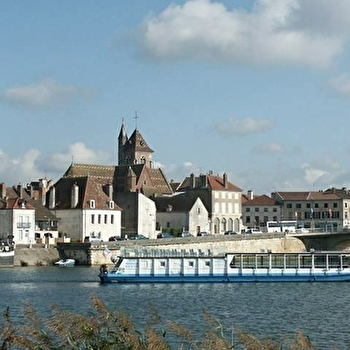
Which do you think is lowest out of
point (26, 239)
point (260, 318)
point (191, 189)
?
point (260, 318)

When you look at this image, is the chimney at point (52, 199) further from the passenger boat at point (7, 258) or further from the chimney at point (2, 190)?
the passenger boat at point (7, 258)

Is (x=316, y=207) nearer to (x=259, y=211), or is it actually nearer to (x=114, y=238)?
(x=259, y=211)

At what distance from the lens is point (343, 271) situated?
73125 mm

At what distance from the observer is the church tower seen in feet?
499

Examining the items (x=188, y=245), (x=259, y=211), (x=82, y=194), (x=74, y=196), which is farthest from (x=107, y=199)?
(x=259, y=211)

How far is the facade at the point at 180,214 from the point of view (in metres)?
123

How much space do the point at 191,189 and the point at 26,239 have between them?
4158 cm

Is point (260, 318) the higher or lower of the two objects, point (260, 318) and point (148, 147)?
the lower

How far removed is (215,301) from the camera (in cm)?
5431

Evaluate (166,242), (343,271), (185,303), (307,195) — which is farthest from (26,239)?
(307,195)

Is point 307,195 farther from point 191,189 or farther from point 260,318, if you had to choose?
point 260,318

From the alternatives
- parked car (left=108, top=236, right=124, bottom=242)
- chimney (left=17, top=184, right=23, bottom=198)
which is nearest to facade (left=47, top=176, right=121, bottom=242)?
parked car (left=108, top=236, right=124, bottom=242)

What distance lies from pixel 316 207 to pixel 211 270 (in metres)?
101

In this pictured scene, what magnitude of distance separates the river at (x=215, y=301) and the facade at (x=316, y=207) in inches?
3751
